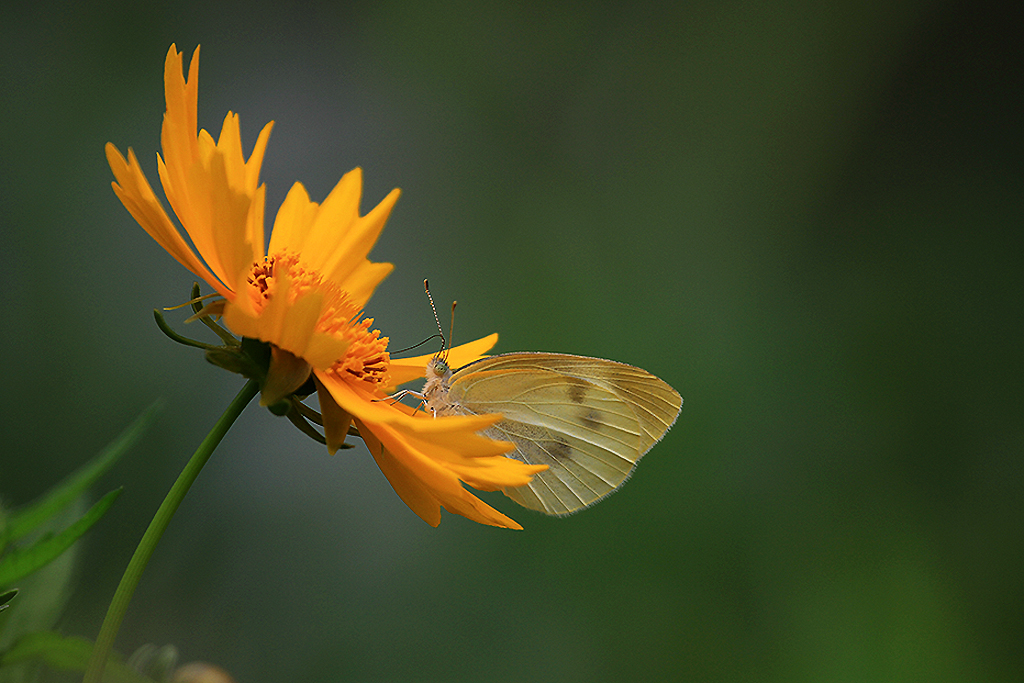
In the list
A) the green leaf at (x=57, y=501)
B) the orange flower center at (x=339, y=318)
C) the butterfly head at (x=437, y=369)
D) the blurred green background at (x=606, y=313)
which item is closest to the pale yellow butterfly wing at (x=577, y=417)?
the butterfly head at (x=437, y=369)

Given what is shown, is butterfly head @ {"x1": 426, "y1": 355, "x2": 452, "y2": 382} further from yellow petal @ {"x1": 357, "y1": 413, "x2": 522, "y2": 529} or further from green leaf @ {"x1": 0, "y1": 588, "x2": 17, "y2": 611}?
green leaf @ {"x1": 0, "y1": 588, "x2": 17, "y2": 611}

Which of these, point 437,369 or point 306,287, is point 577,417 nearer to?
point 437,369

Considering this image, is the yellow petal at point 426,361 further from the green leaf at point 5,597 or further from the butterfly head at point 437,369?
the green leaf at point 5,597

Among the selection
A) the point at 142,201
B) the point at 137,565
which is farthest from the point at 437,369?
the point at 137,565

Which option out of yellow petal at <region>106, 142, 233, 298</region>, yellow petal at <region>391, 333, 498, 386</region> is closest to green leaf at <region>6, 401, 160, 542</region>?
yellow petal at <region>106, 142, 233, 298</region>

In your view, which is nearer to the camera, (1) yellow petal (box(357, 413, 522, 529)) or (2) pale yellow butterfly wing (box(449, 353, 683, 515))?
(1) yellow petal (box(357, 413, 522, 529))

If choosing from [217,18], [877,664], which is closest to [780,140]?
[877,664]

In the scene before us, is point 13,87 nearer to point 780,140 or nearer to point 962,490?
point 780,140

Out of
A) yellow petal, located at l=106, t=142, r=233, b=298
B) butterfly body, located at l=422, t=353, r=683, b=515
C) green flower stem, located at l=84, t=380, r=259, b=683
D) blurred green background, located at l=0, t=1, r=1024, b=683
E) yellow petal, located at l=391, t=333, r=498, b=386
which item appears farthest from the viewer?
blurred green background, located at l=0, t=1, r=1024, b=683
